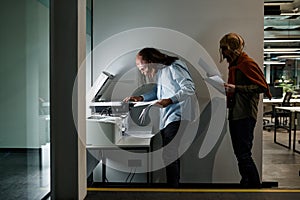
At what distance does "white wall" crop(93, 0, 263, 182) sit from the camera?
164 inches

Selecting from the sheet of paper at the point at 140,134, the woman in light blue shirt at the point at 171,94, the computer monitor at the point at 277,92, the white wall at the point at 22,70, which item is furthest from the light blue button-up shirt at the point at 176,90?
the computer monitor at the point at 277,92

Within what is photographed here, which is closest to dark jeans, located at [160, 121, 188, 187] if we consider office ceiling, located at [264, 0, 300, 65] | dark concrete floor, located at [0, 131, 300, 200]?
dark concrete floor, located at [0, 131, 300, 200]

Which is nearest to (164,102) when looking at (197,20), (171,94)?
(171,94)

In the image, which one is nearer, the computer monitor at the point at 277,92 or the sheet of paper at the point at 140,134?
the sheet of paper at the point at 140,134

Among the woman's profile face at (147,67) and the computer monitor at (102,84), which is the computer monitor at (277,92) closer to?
the computer monitor at (102,84)

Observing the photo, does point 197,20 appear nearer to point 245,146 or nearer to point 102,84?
point 102,84

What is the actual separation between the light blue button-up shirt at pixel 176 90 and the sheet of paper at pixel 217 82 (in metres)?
0.53

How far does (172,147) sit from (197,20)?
148cm

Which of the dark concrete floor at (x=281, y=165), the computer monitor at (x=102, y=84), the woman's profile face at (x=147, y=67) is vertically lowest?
the dark concrete floor at (x=281, y=165)

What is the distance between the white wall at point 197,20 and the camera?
13.7 feet

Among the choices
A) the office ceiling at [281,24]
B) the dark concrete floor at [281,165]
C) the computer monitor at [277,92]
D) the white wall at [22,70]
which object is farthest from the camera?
the computer monitor at [277,92]

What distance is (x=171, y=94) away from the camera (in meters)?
3.44

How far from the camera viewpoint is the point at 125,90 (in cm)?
434

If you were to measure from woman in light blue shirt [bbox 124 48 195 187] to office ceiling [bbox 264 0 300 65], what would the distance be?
4.12 meters
